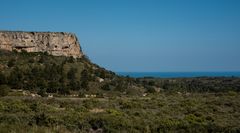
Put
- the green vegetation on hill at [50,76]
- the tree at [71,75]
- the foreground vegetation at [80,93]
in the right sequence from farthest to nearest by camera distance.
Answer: the tree at [71,75] < the green vegetation on hill at [50,76] < the foreground vegetation at [80,93]

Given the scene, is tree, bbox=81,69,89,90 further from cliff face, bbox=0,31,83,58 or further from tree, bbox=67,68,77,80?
cliff face, bbox=0,31,83,58

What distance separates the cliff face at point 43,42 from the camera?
2840 inches

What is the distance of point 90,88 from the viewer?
186 feet

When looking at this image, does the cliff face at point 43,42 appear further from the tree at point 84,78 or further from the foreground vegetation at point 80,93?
the tree at point 84,78

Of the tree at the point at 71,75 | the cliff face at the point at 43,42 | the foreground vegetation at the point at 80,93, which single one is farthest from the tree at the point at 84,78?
the cliff face at the point at 43,42

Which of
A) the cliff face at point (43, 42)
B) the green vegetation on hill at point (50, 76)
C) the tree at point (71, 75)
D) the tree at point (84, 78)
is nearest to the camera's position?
the green vegetation on hill at point (50, 76)

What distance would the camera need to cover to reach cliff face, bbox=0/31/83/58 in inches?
2840

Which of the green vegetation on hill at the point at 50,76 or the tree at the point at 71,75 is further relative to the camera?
the tree at the point at 71,75

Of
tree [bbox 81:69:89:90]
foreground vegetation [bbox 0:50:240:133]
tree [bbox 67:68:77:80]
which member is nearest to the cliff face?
foreground vegetation [bbox 0:50:240:133]

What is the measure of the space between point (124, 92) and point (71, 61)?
14357 millimetres

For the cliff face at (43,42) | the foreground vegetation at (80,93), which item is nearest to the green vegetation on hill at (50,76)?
the foreground vegetation at (80,93)

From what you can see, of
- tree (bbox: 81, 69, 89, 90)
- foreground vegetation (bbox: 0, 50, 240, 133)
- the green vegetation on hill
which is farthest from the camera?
tree (bbox: 81, 69, 89, 90)

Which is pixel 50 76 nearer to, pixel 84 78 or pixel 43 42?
pixel 84 78

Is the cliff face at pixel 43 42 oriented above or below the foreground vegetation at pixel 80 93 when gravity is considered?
above
